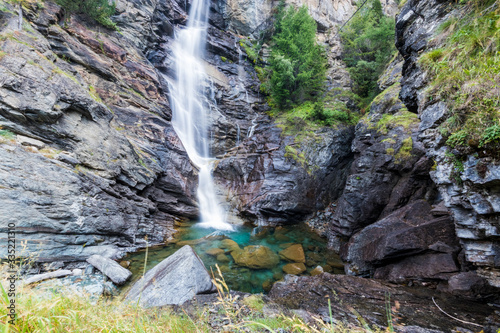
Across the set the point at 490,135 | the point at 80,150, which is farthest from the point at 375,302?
the point at 80,150

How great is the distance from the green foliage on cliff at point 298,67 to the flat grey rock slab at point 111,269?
15354mm

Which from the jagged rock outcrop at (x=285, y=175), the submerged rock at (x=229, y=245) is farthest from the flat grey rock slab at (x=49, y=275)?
the jagged rock outcrop at (x=285, y=175)

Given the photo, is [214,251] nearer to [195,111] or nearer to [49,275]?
[49,275]

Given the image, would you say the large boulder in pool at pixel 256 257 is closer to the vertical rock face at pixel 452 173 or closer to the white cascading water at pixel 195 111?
the white cascading water at pixel 195 111

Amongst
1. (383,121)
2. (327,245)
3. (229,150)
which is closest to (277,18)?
(229,150)

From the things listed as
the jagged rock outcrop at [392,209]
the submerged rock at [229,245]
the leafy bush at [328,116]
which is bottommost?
the submerged rock at [229,245]

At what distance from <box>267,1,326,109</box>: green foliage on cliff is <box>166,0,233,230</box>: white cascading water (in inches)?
265

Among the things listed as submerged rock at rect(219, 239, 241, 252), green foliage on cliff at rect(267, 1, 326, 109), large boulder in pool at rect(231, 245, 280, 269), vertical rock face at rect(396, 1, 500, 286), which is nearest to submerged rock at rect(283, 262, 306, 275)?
large boulder in pool at rect(231, 245, 280, 269)

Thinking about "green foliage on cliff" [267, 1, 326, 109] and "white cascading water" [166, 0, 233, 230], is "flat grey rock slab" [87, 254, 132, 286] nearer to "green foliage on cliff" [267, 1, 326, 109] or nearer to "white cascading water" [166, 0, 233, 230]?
"white cascading water" [166, 0, 233, 230]

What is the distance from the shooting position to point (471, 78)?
12.0ft

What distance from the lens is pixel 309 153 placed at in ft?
44.6

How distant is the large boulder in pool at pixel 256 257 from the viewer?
8.00 m

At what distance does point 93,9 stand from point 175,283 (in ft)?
55.8

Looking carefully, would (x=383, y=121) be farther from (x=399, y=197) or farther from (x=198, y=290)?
(x=198, y=290)
